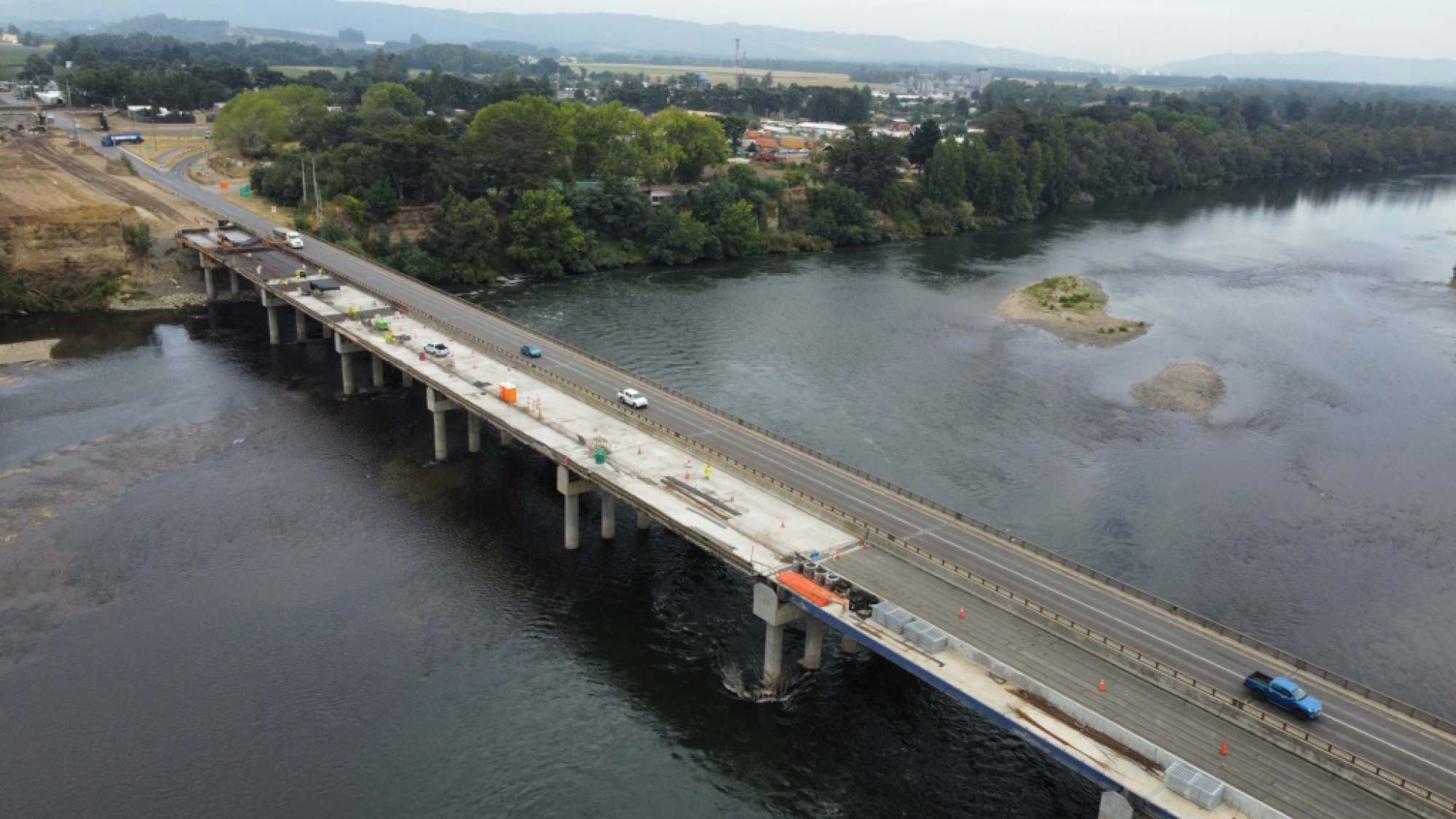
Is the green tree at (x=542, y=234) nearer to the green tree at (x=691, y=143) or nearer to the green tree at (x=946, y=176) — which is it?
the green tree at (x=691, y=143)

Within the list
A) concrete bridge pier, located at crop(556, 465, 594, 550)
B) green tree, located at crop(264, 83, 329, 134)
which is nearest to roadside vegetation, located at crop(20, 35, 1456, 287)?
green tree, located at crop(264, 83, 329, 134)

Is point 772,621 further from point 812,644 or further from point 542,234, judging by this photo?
point 542,234

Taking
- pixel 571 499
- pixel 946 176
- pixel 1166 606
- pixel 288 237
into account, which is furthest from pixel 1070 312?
pixel 288 237

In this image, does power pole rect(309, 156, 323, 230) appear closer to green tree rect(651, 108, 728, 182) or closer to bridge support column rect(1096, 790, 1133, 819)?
green tree rect(651, 108, 728, 182)

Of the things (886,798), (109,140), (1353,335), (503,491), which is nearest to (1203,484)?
(886,798)

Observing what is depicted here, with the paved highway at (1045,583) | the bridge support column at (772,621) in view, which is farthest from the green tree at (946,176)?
the bridge support column at (772,621)

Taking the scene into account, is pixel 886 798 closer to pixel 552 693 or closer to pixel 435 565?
pixel 552 693
